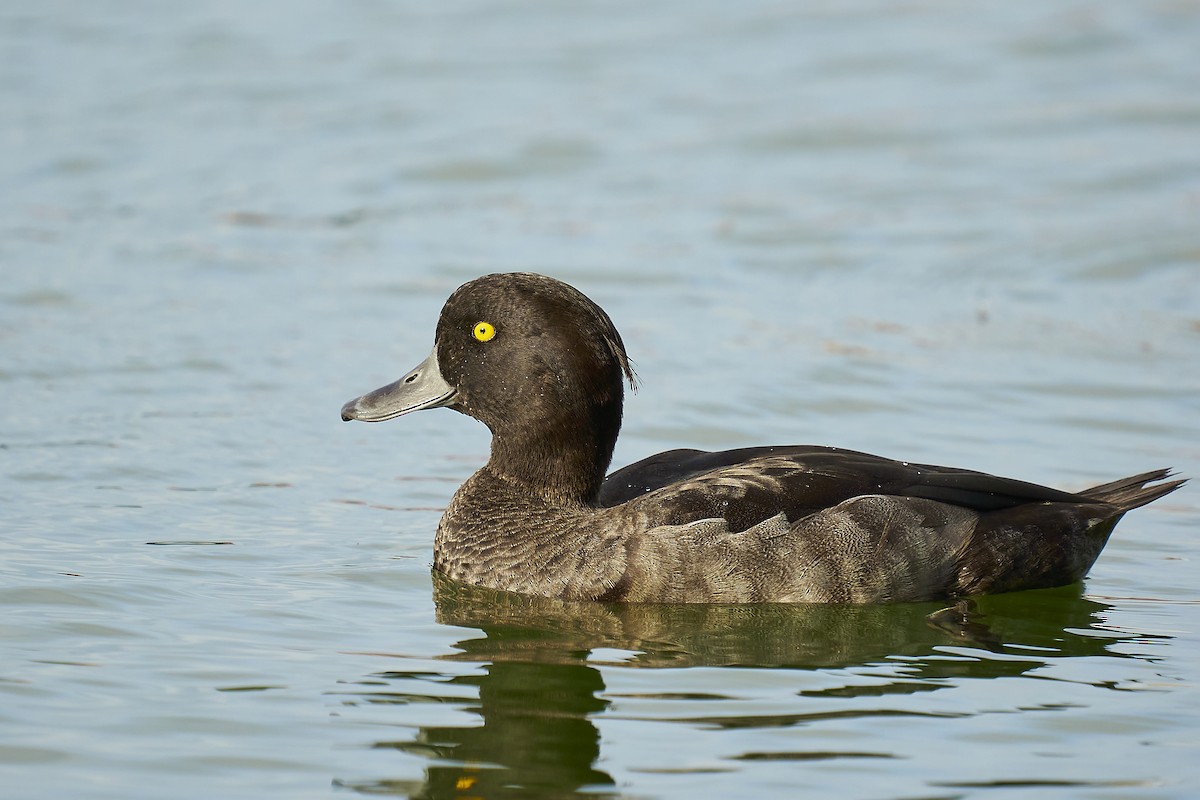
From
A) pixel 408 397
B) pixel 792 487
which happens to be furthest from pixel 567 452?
pixel 792 487

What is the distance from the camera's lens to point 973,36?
70.3 ft

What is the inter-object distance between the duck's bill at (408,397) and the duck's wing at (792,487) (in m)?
0.89

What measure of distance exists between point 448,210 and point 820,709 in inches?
417

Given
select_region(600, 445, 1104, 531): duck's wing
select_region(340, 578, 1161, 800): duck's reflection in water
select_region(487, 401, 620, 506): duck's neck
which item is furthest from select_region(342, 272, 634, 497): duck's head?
select_region(340, 578, 1161, 800): duck's reflection in water

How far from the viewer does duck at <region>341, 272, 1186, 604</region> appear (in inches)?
297

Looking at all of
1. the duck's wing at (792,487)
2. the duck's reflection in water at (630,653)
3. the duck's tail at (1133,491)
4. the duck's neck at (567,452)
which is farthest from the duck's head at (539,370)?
the duck's tail at (1133,491)

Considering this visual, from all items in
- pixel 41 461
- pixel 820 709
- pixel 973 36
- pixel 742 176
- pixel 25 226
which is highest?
pixel 973 36

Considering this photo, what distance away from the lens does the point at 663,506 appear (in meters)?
7.61

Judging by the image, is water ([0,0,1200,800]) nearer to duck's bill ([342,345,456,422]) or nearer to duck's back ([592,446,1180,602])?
duck's back ([592,446,1180,602])

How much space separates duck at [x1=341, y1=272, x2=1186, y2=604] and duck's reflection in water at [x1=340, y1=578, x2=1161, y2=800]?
13 cm

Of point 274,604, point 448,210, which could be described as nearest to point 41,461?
point 274,604

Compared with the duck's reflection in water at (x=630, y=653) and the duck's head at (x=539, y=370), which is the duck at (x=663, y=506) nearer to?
the duck's head at (x=539, y=370)

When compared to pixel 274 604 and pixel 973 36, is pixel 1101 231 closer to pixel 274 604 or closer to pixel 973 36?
pixel 973 36

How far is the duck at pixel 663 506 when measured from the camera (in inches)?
297
